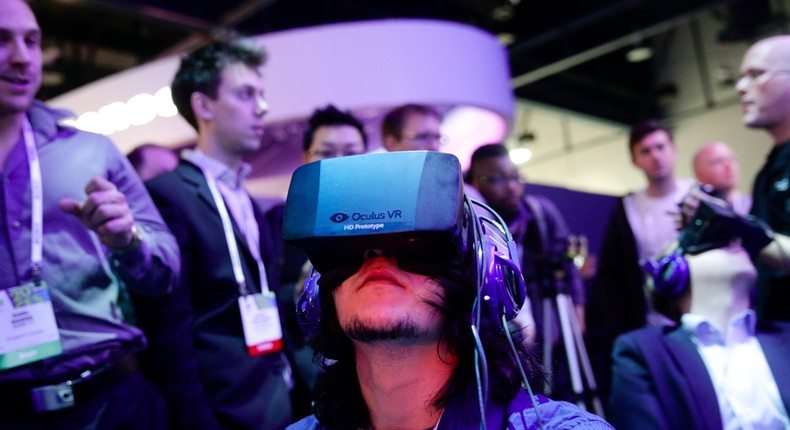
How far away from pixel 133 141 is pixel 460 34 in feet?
6.97

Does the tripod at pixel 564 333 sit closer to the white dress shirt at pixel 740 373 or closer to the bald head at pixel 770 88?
the bald head at pixel 770 88

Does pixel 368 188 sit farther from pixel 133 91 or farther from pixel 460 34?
pixel 133 91

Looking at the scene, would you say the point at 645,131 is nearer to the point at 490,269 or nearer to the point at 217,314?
the point at 217,314

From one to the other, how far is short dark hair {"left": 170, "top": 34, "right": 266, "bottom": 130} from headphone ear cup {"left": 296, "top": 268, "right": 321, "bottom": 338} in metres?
1.29

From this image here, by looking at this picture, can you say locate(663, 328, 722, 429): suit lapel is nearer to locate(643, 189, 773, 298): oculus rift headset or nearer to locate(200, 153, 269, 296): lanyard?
locate(643, 189, 773, 298): oculus rift headset

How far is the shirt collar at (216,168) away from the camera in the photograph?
2.16 metres

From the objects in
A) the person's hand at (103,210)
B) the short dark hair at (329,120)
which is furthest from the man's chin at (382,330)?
the short dark hair at (329,120)

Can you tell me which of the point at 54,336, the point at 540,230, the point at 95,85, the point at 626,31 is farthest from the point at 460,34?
the point at 626,31

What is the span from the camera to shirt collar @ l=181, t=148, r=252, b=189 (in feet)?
7.08

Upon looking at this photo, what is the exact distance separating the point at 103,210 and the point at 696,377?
1.46 meters

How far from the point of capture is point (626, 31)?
950 centimetres

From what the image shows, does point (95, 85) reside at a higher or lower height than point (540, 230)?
higher

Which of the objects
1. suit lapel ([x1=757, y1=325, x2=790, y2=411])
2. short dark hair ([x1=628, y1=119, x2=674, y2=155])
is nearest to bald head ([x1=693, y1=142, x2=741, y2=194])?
short dark hair ([x1=628, y1=119, x2=674, y2=155])

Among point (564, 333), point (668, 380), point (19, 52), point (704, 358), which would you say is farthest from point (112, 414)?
point (564, 333)
